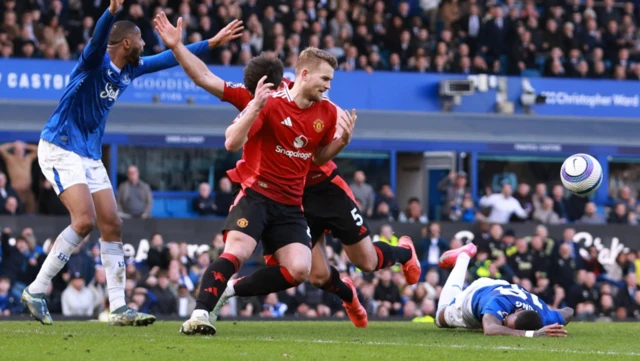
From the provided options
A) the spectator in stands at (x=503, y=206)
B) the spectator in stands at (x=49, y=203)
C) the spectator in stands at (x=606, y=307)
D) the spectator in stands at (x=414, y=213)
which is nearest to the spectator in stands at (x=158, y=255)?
the spectator in stands at (x=49, y=203)

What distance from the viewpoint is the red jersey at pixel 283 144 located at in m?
9.11

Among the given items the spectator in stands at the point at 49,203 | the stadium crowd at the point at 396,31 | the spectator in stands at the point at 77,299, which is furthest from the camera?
the stadium crowd at the point at 396,31

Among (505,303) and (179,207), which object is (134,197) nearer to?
(179,207)

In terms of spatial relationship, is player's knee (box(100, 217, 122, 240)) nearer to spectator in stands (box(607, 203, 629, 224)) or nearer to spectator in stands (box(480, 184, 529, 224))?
spectator in stands (box(480, 184, 529, 224))

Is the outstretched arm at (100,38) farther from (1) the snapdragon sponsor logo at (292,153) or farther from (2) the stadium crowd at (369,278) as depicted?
(2) the stadium crowd at (369,278)

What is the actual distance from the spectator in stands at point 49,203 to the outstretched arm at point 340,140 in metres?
10.2

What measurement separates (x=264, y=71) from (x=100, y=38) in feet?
4.21

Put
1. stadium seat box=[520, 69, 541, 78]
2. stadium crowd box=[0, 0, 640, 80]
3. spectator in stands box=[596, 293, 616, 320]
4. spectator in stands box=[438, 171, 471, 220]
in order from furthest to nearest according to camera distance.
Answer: stadium seat box=[520, 69, 541, 78]
spectator in stands box=[438, 171, 471, 220]
stadium crowd box=[0, 0, 640, 80]
spectator in stands box=[596, 293, 616, 320]

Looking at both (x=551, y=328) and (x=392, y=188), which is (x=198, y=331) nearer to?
(x=551, y=328)

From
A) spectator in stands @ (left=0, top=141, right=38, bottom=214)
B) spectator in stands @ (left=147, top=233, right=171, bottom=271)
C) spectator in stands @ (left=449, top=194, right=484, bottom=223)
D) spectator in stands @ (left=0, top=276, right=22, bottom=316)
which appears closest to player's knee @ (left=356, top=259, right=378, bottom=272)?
spectator in stands @ (left=0, top=276, right=22, bottom=316)

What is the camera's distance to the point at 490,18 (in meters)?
25.0

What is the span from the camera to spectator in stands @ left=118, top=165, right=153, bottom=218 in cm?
1912

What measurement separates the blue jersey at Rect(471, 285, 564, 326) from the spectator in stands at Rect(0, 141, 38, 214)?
1061 centimetres

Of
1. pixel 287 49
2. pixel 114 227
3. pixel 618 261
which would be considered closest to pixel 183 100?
pixel 287 49
